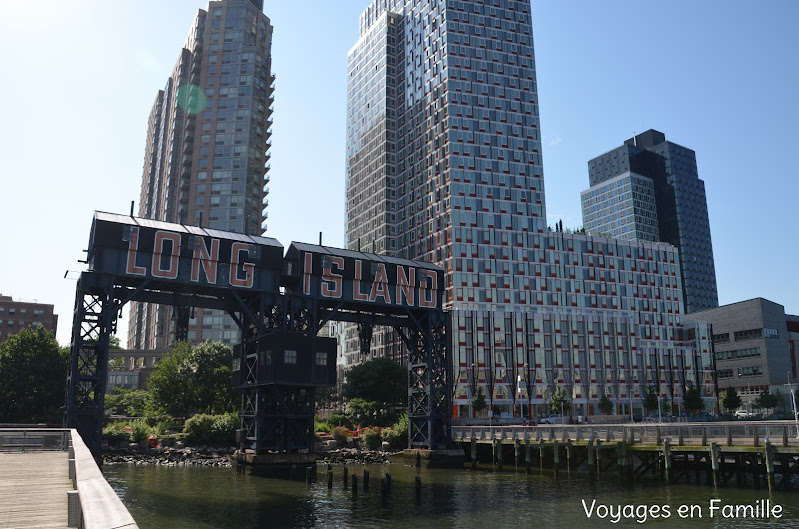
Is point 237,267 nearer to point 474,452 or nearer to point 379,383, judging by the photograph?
point 474,452

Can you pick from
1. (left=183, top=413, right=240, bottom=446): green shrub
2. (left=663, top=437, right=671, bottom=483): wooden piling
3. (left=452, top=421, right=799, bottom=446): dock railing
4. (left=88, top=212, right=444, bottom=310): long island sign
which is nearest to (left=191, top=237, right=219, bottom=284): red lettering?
(left=88, top=212, right=444, bottom=310): long island sign

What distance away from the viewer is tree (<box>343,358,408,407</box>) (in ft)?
361

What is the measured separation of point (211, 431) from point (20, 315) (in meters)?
118

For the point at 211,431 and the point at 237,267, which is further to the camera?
the point at 211,431

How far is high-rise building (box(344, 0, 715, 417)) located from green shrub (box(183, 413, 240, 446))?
185ft

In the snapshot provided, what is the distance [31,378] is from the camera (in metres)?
78.6

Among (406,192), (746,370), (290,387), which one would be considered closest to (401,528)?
(290,387)

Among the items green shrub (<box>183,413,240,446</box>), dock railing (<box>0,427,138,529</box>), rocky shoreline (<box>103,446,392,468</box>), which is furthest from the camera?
green shrub (<box>183,413,240,446</box>)

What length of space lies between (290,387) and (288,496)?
15108mm

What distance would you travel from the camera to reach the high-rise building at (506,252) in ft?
420

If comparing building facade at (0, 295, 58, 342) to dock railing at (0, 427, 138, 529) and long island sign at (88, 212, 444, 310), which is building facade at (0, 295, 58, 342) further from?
dock railing at (0, 427, 138, 529)

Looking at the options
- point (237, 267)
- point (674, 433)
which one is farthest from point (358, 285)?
point (674, 433)

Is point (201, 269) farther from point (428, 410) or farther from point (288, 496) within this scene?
point (428, 410)

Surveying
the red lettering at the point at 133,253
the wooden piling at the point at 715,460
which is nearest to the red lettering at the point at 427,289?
the red lettering at the point at 133,253
